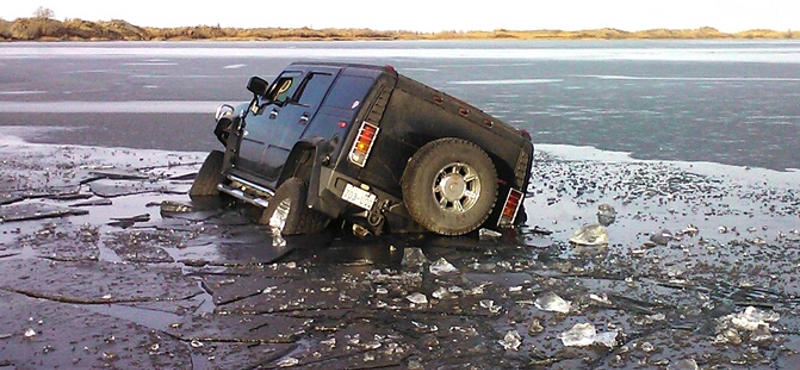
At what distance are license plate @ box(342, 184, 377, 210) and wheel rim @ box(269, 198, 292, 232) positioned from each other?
769mm

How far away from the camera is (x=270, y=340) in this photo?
584cm

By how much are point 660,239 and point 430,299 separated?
2767 mm

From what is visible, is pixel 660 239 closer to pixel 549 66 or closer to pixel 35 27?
pixel 549 66

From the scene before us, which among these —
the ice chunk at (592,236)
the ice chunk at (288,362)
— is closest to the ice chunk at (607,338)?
the ice chunk at (288,362)


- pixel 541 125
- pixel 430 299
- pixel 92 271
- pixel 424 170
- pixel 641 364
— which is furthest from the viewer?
pixel 541 125

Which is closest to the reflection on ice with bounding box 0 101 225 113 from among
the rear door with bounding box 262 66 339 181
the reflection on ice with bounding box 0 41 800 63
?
the rear door with bounding box 262 66 339 181

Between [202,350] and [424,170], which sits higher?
[424,170]

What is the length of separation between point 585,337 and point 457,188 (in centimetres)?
306

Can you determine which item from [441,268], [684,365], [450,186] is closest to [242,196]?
[450,186]

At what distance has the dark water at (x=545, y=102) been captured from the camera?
16.2 meters

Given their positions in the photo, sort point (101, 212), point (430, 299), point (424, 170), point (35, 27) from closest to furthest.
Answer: point (430, 299) → point (424, 170) → point (101, 212) → point (35, 27)

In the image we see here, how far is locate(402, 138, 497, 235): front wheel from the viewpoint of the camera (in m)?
8.44

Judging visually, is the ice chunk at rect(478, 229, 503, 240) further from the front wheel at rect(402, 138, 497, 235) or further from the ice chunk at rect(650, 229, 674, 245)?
the ice chunk at rect(650, 229, 674, 245)

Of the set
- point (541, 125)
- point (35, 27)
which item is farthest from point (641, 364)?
point (35, 27)
